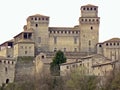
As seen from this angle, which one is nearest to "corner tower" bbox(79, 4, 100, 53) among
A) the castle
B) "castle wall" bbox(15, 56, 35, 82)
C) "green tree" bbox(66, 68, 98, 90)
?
the castle

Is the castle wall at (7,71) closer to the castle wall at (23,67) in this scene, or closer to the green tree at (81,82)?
the castle wall at (23,67)

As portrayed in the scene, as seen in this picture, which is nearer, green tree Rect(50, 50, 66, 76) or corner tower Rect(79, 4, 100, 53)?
green tree Rect(50, 50, 66, 76)

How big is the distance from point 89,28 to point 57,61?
9832 mm

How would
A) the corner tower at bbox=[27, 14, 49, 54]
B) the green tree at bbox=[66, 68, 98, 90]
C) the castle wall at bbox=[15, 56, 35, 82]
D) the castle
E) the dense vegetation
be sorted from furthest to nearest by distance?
the corner tower at bbox=[27, 14, 49, 54], the castle, the castle wall at bbox=[15, 56, 35, 82], the green tree at bbox=[66, 68, 98, 90], the dense vegetation

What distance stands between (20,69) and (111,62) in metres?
17.0

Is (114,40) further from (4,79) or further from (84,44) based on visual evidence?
(4,79)

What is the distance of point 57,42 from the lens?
395 ft

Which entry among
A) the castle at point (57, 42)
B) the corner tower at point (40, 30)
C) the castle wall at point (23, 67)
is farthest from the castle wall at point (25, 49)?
the corner tower at point (40, 30)

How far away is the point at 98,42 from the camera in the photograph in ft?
393

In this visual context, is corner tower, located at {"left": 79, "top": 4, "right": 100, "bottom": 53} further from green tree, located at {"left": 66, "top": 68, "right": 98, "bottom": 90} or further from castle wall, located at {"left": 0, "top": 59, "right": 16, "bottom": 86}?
green tree, located at {"left": 66, "top": 68, "right": 98, "bottom": 90}

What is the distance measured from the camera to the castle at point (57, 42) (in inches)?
4641

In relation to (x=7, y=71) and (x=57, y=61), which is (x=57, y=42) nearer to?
(x=57, y=61)

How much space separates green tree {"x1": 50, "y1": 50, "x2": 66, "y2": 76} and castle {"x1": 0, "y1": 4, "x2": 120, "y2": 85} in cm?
241

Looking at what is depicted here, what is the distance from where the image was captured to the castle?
11788cm
